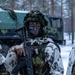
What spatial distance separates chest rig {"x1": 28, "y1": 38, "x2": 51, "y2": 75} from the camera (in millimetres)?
2299

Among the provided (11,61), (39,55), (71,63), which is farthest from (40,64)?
(71,63)

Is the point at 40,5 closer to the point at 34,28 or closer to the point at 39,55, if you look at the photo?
the point at 34,28

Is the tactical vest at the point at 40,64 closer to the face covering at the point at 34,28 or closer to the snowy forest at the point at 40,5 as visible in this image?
the face covering at the point at 34,28

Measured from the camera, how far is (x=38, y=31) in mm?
Result: 2439

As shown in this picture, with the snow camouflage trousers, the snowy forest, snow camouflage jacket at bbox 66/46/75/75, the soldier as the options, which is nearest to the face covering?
the soldier

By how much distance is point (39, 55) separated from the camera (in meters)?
2.33

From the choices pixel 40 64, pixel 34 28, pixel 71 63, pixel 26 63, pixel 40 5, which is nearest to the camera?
pixel 26 63

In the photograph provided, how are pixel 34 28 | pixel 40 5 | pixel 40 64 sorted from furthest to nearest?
pixel 40 5 < pixel 34 28 < pixel 40 64

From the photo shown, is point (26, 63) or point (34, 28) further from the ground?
point (34, 28)

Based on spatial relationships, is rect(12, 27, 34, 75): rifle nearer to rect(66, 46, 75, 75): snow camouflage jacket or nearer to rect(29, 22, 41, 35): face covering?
rect(29, 22, 41, 35): face covering

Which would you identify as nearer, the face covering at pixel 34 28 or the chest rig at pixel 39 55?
the chest rig at pixel 39 55

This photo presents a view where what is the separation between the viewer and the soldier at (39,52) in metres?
2.28

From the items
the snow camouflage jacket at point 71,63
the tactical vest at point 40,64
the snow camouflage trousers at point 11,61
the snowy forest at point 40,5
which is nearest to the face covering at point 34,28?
the tactical vest at point 40,64

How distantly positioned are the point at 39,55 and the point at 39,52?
0.02 m
